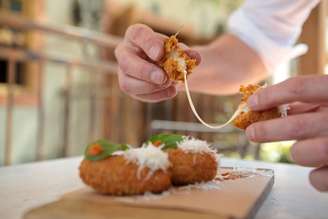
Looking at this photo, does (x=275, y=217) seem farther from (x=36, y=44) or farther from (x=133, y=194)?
(x=36, y=44)

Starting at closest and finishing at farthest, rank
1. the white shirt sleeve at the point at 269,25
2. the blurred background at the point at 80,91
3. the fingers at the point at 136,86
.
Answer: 1. the fingers at the point at 136,86
2. the white shirt sleeve at the point at 269,25
3. the blurred background at the point at 80,91

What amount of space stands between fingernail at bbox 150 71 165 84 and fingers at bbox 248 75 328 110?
284 millimetres

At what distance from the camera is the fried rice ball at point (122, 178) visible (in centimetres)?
52

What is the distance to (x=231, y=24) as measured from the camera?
4.98ft

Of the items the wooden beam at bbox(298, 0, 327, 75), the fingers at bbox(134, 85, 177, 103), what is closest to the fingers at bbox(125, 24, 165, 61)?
the fingers at bbox(134, 85, 177, 103)

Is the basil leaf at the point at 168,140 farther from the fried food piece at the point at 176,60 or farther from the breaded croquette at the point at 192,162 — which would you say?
the fried food piece at the point at 176,60

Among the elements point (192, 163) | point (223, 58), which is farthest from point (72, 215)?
point (223, 58)

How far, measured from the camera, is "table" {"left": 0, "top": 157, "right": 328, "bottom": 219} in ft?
1.88

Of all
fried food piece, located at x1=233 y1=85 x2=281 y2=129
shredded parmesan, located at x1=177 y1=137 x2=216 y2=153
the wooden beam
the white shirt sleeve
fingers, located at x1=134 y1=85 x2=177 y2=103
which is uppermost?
the wooden beam

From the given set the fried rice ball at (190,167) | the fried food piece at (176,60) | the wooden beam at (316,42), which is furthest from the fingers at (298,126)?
the wooden beam at (316,42)

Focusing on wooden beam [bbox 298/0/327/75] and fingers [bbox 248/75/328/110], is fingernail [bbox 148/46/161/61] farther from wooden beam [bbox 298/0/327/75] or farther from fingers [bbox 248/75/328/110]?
wooden beam [bbox 298/0/327/75]

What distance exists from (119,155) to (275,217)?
0.21m

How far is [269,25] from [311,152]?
104 centimetres

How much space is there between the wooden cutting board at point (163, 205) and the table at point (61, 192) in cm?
4
